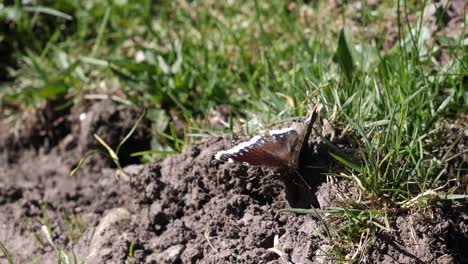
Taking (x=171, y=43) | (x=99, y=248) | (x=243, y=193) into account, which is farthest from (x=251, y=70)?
(x=99, y=248)

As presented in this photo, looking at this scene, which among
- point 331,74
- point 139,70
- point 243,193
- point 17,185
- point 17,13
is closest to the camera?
point 243,193

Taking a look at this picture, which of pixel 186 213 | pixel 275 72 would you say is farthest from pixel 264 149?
pixel 275 72

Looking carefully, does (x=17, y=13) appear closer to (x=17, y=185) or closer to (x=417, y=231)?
(x=17, y=185)

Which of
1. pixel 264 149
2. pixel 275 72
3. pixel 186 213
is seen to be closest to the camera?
pixel 264 149

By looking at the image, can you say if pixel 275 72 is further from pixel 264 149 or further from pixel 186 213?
pixel 264 149

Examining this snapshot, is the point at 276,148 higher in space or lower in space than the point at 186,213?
higher

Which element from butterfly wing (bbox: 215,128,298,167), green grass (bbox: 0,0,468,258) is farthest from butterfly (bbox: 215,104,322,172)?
green grass (bbox: 0,0,468,258)

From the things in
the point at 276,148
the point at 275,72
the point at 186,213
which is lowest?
the point at 186,213
